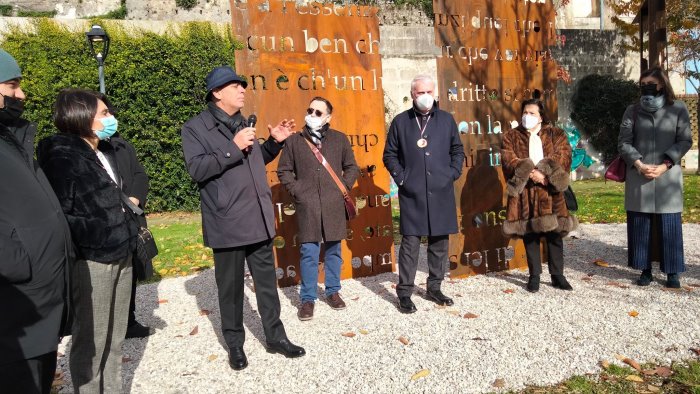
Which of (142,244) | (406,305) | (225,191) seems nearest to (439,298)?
(406,305)

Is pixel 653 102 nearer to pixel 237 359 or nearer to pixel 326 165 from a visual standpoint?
pixel 326 165

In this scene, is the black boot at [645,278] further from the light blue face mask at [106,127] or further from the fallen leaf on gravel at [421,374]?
the light blue face mask at [106,127]

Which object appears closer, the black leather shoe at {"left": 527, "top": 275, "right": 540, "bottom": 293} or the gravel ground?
the gravel ground

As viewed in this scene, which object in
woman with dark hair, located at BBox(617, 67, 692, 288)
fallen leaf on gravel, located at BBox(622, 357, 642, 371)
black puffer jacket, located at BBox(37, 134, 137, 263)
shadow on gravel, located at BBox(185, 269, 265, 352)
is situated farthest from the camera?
woman with dark hair, located at BBox(617, 67, 692, 288)

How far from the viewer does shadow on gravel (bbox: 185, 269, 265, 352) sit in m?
5.08

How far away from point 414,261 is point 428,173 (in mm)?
841

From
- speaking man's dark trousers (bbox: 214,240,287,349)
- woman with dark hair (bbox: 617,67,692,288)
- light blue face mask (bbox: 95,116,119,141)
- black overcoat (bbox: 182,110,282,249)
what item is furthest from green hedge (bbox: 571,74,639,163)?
light blue face mask (bbox: 95,116,119,141)

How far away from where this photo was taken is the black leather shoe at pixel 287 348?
A: 14.1ft

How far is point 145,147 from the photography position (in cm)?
1434

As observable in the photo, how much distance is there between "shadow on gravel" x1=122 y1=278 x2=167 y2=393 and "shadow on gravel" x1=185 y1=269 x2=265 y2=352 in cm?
43

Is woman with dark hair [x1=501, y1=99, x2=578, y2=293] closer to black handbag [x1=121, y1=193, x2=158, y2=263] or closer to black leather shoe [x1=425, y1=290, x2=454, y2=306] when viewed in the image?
black leather shoe [x1=425, y1=290, x2=454, y2=306]

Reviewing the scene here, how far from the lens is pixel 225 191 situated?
4.08 meters

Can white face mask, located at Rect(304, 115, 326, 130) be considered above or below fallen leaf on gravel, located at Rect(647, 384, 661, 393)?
above

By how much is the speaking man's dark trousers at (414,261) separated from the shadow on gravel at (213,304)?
1.37m
